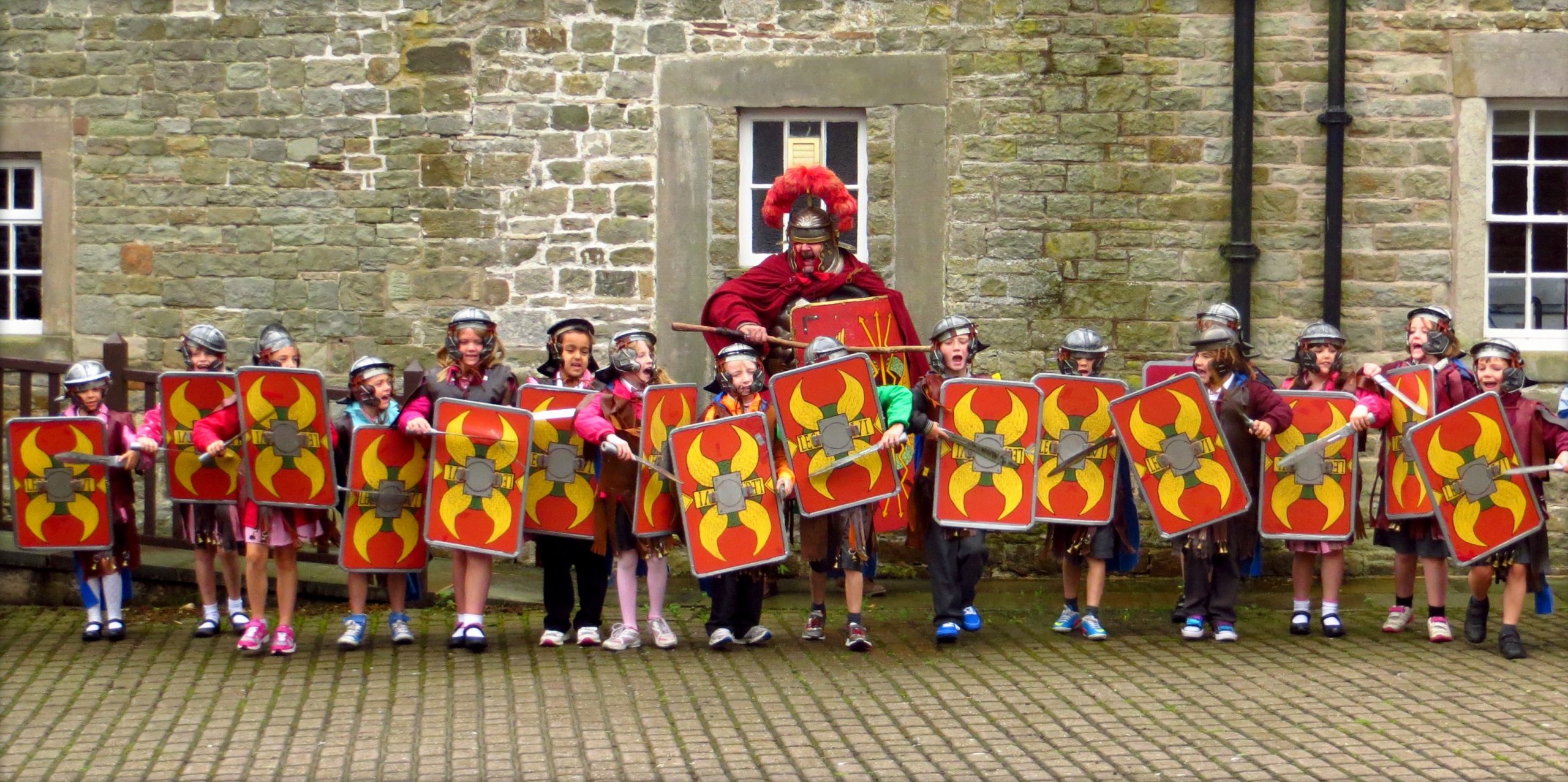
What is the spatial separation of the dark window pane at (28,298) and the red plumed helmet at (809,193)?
15.4ft

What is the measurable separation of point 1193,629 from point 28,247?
7212 mm

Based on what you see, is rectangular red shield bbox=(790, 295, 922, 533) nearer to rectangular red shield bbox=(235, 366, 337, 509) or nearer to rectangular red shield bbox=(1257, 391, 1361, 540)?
rectangular red shield bbox=(1257, 391, 1361, 540)

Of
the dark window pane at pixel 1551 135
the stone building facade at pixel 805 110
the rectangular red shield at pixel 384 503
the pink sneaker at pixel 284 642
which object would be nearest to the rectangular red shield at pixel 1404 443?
the stone building facade at pixel 805 110

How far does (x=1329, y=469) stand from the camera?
8102 millimetres

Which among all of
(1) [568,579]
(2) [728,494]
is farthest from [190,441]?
(2) [728,494]

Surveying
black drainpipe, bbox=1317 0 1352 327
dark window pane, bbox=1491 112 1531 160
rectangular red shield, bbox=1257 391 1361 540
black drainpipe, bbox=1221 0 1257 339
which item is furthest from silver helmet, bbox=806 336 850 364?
dark window pane, bbox=1491 112 1531 160

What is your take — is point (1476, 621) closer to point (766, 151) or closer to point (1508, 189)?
point (1508, 189)

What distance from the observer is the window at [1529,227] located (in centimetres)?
1020

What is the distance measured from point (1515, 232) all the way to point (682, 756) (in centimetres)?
647

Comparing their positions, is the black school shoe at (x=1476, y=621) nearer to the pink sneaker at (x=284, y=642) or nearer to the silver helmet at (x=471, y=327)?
the silver helmet at (x=471, y=327)

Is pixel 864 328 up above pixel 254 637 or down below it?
above

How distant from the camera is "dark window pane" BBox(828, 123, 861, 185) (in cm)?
1030

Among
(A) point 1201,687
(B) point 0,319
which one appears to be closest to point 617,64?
(B) point 0,319

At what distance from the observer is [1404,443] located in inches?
316
